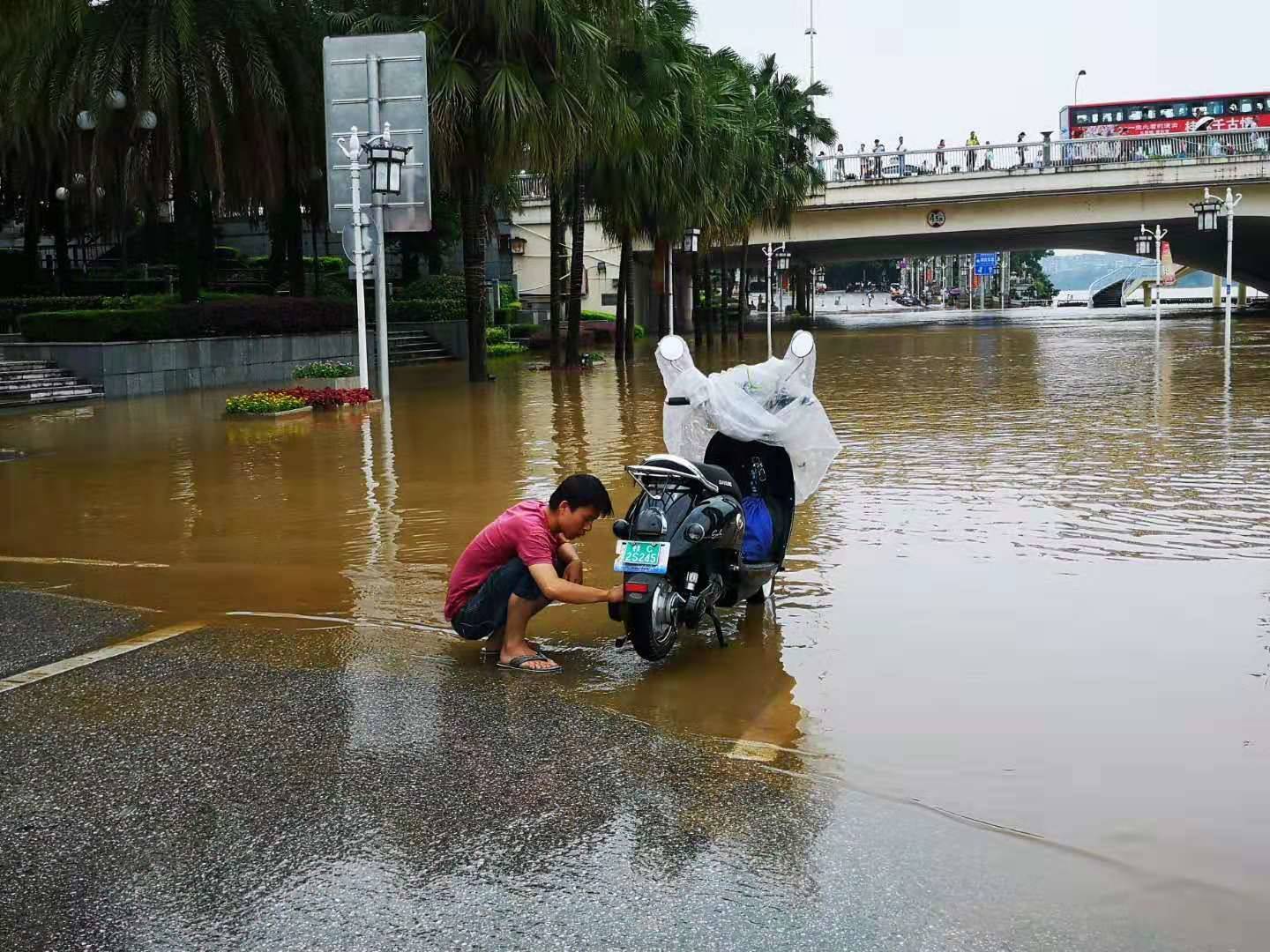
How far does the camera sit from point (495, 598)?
6445mm

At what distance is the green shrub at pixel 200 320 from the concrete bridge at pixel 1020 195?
66.7ft

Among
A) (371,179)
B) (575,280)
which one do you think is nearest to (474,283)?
(575,280)

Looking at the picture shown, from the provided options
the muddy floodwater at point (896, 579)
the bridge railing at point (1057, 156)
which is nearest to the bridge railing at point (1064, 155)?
the bridge railing at point (1057, 156)

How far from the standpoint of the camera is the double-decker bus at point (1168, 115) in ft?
188

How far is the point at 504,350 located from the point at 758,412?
34241 millimetres

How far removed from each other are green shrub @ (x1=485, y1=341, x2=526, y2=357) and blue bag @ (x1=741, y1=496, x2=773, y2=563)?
3324cm

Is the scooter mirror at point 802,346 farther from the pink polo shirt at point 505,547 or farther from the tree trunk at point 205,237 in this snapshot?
the tree trunk at point 205,237

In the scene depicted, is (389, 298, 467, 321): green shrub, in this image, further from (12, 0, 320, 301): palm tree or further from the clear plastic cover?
the clear plastic cover

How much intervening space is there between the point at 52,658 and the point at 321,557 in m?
2.91

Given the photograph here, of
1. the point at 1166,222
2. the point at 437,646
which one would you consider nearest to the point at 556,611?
the point at 437,646

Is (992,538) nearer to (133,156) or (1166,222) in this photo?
(133,156)

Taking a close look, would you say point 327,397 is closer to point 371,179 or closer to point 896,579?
point 371,179

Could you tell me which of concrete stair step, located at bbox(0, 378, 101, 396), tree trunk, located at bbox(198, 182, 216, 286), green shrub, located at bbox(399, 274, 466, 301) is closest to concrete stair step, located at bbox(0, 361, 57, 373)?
concrete stair step, located at bbox(0, 378, 101, 396)

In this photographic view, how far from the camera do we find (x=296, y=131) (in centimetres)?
2989
